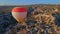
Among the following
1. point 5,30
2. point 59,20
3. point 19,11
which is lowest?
point 5,30

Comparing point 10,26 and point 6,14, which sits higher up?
point 6,14

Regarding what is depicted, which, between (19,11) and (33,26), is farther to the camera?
(33,26)

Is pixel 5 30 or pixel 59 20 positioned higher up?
pixel 59 20

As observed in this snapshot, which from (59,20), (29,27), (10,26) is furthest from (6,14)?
(59,20)

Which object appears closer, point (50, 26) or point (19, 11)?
point (19, 11)

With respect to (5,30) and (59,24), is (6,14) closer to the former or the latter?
Result: (5,30)

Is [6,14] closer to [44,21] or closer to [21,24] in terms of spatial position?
[21,24]

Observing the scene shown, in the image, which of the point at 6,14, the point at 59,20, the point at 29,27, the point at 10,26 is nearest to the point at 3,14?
the point at 6,14
